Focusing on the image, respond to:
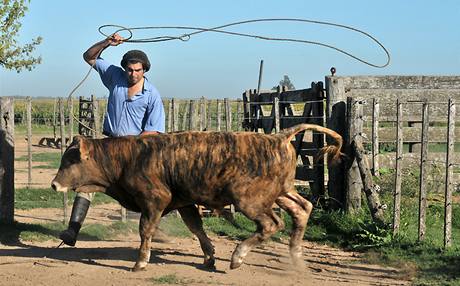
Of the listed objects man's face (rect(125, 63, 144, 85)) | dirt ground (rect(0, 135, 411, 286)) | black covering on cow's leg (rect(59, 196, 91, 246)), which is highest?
man's face (rect(125, 63, 144, 85))

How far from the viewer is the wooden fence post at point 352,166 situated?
9297 millimetres

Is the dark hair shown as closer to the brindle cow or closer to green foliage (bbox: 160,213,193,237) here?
the brindle cow

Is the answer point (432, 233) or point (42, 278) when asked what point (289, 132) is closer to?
point (42, 278)

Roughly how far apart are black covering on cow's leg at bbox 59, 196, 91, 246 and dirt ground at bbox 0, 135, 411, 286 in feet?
0.59

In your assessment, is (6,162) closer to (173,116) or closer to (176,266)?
(173,116)

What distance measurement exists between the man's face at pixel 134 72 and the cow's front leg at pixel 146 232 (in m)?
1.49

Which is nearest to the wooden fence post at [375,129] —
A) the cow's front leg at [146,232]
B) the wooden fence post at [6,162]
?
the cow's front leg at [146,232]

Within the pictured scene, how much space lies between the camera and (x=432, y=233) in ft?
29.4

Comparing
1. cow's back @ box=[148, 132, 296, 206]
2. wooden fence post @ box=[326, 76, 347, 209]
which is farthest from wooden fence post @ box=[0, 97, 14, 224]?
wooden fence post @ box=[326, 76, 347, 209]

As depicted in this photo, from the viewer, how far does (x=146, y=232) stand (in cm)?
665

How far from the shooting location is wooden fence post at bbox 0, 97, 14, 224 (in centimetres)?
862

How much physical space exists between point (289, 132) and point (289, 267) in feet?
4.69

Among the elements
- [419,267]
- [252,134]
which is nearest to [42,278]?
[252,134]

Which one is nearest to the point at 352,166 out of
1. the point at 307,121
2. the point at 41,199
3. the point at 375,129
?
the point at 375,129
